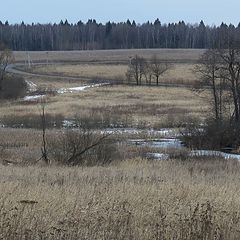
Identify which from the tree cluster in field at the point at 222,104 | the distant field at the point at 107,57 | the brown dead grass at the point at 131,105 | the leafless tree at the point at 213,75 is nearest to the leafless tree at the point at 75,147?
the tree cluster in field at the point at 222,104

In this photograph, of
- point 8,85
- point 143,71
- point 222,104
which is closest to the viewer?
point 222,104

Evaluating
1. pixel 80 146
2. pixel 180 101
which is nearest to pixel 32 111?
pixel 180 101

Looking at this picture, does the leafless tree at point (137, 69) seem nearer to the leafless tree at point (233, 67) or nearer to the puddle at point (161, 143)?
the leafless tree at point (233, 67)

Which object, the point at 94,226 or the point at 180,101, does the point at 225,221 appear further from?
the point at 180,101

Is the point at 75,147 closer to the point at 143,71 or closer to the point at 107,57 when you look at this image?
the point at 143,71

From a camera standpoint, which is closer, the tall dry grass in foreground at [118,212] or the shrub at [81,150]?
the tall dry grass in foreground at [118,212]

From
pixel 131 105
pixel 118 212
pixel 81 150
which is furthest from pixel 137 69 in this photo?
pixel 118 212

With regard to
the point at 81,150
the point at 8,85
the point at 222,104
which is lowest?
the point at 8,85

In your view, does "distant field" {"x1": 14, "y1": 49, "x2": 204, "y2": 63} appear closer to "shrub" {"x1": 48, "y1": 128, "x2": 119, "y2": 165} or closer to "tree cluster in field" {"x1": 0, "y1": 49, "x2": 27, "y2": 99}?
"tree cluster in field" {"x1": 0, "y1": 49, "x2": 27, "y2": 99}

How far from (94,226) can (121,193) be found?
225 cm

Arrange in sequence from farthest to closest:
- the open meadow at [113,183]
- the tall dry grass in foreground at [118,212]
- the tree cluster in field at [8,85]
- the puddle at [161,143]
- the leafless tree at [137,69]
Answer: the leafless tree at [137,69] < the tree cluster in field at [8,85] < the puddle at [161,143] < the open meadow at [113,183] < the tall dry grass in foreground at [118,212]

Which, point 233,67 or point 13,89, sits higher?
point 233,67

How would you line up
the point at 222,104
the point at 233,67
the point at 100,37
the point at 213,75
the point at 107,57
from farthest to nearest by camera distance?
the point at 100,37 → the point at 107,57 → the point at 222,104 → the point at 213,75 → the point at 233,67

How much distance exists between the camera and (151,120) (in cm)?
4228
